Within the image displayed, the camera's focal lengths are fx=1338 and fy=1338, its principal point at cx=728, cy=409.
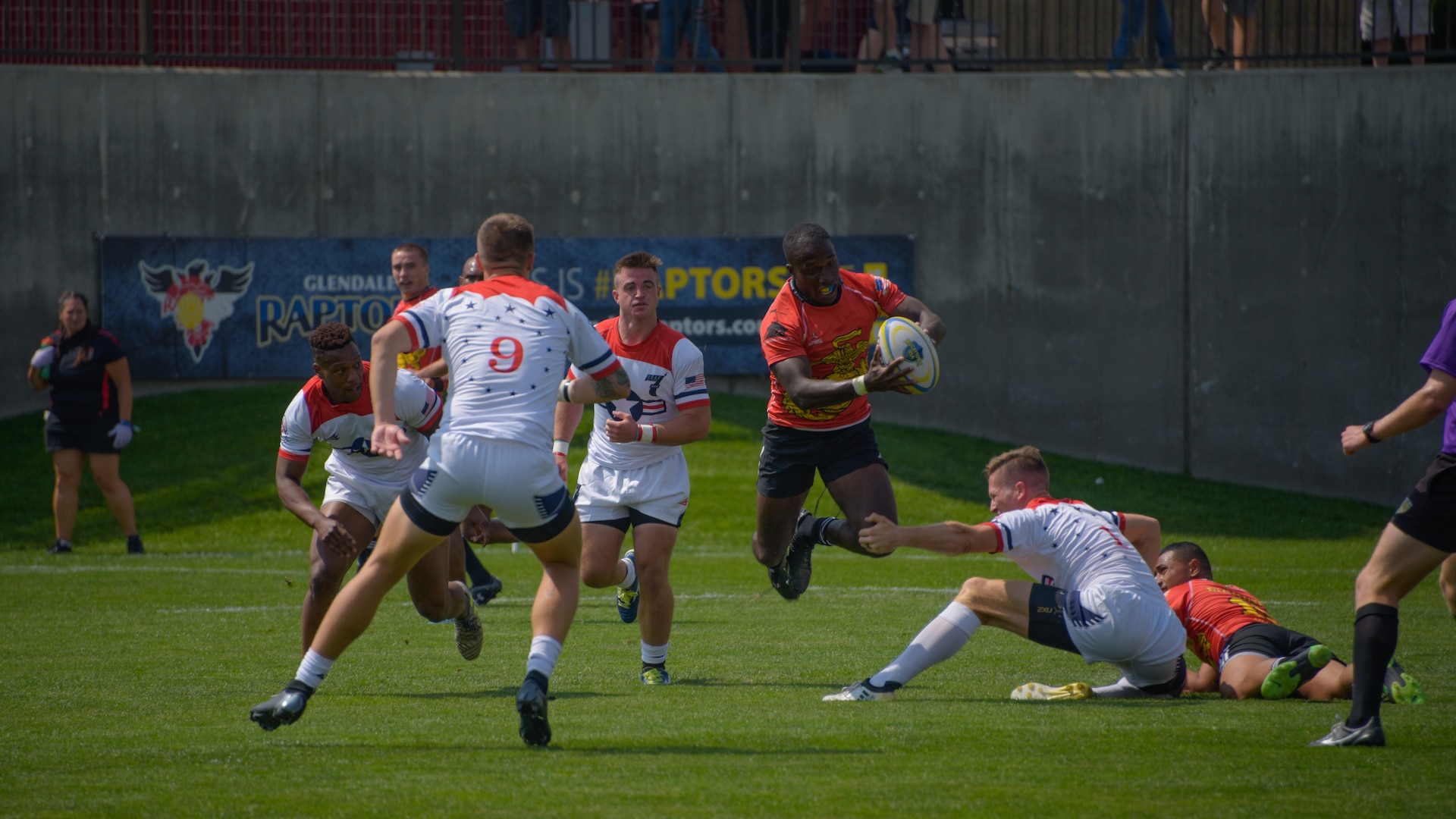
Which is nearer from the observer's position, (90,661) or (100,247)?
(90,661)

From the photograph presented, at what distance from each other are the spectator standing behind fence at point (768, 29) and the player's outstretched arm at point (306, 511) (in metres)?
13.5

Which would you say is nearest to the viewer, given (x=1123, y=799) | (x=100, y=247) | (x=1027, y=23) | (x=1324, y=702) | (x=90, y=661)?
(x=1123, y=799)

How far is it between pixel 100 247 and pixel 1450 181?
1808cm

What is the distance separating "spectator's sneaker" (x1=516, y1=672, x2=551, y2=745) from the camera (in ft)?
16.4

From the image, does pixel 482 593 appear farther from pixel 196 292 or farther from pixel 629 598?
pixel 196 292

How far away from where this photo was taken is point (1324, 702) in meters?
6.15

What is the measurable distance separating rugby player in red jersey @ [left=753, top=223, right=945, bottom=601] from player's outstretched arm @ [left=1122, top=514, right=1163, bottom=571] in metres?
1.28

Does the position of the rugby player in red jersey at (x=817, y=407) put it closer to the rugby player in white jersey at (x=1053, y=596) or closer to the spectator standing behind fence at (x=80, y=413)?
the rugby player in white jersey at (x=1053, y=596)

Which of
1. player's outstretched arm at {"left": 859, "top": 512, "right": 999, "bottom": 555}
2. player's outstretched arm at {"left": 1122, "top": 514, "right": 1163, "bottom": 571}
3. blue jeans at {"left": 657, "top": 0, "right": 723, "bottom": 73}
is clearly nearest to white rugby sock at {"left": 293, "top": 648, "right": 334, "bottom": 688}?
player's outstretched arm at {"left": 859, "top": 512, "right": 999, "bottom": 555}

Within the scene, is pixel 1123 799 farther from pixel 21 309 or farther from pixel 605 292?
pixel 21 309

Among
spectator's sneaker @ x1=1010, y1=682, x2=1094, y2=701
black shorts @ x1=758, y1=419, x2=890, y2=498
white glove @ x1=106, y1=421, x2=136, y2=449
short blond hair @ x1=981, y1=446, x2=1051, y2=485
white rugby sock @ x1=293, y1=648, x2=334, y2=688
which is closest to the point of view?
white rugby sock @ x1=293, y1=648, x2=334, y2=688

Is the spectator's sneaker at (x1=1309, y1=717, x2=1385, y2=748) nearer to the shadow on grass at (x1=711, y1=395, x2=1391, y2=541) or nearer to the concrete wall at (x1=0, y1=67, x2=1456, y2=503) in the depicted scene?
the shadow on grass at (x1=711, y1=395, x2=1391, y2=541)

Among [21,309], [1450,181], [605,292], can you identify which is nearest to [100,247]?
[21,309]

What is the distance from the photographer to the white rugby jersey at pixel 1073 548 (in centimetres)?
596
